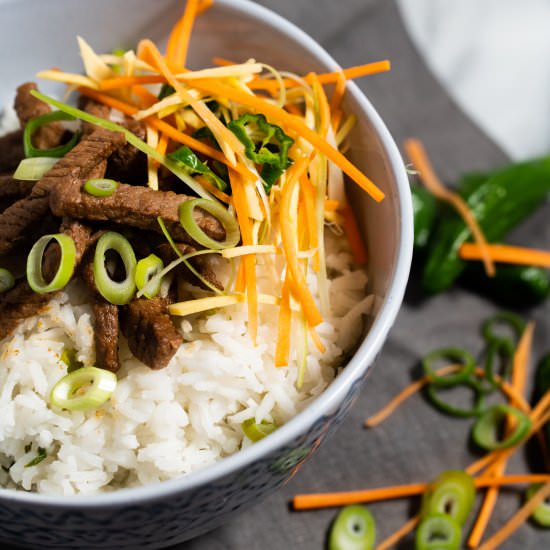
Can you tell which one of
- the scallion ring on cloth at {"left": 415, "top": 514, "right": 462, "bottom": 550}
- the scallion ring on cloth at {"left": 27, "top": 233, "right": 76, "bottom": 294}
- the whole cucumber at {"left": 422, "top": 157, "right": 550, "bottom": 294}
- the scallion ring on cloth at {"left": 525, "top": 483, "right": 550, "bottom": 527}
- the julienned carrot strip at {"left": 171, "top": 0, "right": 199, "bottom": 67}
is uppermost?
the julienned carrot strip at {"left": 171, "top": 0, "right": 199, "bottom": 67}

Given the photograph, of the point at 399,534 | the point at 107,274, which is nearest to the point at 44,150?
the point at 107,274

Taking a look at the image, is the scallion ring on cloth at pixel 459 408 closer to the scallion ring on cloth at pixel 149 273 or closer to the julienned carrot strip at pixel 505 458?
the julienned carrot strip at pixel 505 458

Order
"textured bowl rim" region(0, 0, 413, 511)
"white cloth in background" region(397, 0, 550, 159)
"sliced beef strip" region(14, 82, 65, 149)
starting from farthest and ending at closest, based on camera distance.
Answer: "white cloth in background" region(397, 0, 550, 159), "sliced beef strip" region(14, 82, 65, 149), "textured bowl rim" region(0, 0, 413, 511)

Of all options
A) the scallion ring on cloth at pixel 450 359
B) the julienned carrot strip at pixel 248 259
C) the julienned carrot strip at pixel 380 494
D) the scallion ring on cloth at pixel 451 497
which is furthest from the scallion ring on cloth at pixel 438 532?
the julienned carrot strip at pixel 248 259

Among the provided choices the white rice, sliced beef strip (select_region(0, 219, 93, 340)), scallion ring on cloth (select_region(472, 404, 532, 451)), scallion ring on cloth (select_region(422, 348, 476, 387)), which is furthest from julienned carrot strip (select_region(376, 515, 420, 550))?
sliced beef strip (select_region(0, 219, 93, 340))

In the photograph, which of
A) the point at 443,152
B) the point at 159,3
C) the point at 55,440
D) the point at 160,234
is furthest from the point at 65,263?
the point at 443,152

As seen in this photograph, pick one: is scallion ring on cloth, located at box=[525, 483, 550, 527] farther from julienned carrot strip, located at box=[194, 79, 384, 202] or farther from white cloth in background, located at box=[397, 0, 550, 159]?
white cloth in background, located at box=[397, 0, 550, 159]

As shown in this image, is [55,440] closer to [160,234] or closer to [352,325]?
[160,234]
